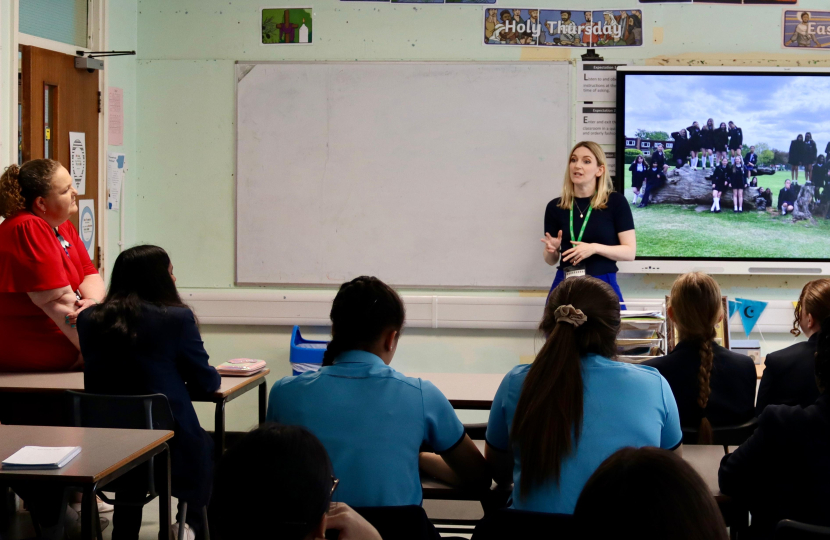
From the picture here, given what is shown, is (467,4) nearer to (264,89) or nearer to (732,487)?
(264,89)

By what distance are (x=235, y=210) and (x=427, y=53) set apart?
1455 millimetres

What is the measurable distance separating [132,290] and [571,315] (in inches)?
60.6

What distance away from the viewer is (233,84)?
448 cm

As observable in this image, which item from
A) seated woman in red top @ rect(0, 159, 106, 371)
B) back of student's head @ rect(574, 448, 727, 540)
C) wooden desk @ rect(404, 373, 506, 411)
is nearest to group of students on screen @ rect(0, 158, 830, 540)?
back of student's head @ rect(574, 448, 727, 540)

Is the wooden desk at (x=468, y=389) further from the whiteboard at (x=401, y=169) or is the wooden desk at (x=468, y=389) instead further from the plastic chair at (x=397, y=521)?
the whiteboard at (x=401, y=169)

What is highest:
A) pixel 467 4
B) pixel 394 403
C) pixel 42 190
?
pixel 467 4

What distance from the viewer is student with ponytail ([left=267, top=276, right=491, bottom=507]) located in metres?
1.59

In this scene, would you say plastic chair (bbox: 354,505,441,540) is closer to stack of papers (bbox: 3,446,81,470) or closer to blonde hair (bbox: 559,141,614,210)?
stack of papers (bbox: 3,446,81,470)

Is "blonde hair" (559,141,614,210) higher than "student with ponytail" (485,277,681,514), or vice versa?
"blonde hair" (559,141,614,210)

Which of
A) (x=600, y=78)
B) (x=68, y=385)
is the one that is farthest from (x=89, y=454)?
(x=600, y=78)

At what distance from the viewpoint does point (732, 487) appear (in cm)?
172

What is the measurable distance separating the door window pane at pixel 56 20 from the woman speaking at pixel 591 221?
267cm

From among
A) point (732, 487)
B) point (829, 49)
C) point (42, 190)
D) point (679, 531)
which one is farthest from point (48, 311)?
point (829, 49)

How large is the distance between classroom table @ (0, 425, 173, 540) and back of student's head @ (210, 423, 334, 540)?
882mm
